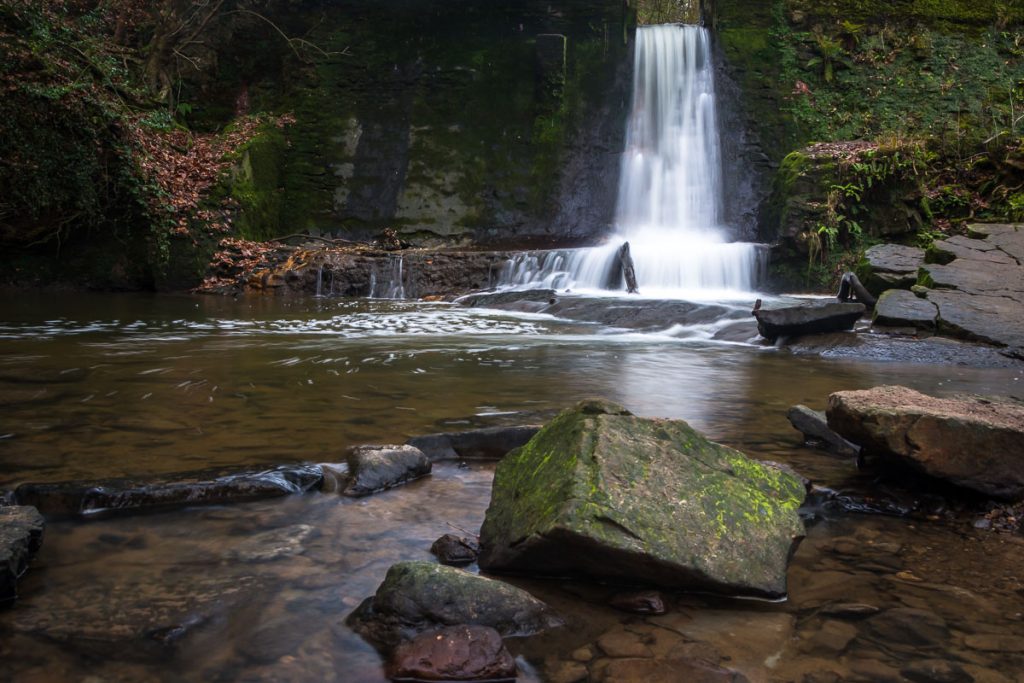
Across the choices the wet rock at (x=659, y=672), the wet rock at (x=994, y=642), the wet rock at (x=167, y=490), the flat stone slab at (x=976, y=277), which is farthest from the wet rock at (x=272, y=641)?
the flat stone slab at (x=976, y=277)

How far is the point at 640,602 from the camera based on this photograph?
2.33 meters

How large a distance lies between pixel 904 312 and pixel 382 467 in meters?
7.22

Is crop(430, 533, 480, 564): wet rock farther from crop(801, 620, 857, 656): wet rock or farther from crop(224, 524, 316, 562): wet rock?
crop(801, 620, 857, 656): wet rock

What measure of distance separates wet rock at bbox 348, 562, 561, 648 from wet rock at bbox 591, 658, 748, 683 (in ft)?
0.86

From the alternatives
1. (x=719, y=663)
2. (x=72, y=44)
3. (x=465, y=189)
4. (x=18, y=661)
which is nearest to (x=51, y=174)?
(x=72, y=44)

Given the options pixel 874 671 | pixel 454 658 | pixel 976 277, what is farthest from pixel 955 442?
pixel 976 277

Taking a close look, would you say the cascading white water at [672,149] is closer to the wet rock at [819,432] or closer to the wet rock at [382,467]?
the wet rock at [819,432]

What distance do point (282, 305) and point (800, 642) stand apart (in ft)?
37.5

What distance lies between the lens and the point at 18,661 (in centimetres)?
195

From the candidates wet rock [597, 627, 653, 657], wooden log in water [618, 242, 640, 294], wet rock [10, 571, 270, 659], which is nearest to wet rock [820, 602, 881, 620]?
wet rock [597, 627, 653, 657]

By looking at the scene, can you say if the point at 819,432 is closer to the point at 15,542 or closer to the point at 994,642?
the point at 994,642

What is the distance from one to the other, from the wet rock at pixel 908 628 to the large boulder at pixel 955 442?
1.01m

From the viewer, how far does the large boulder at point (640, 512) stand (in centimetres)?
235

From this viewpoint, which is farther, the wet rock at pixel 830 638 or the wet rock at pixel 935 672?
the wet rock at pixel 830 638
